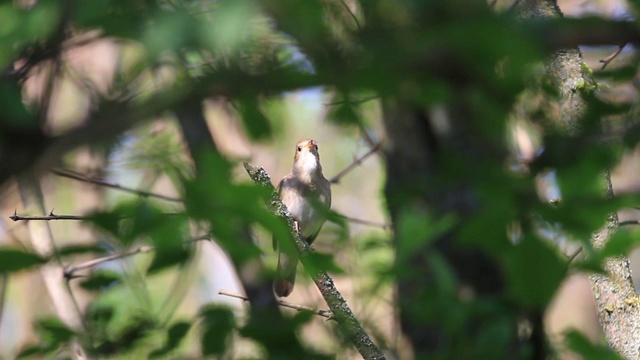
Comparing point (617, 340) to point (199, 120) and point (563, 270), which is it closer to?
point (199, 120)

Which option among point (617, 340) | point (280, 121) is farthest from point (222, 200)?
point (617, 340)

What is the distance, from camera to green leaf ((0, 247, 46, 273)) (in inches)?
42.9

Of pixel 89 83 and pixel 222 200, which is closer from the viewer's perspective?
pixel 222 200

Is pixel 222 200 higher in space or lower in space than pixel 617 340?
higher

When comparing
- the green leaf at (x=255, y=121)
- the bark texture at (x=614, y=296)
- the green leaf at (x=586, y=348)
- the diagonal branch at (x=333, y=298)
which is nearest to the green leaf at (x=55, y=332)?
the green leaf at (x=255, y=121)

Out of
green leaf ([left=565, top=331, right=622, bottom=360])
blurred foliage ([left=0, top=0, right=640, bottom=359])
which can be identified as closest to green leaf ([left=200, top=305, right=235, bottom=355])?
blurred foliage ([left=0, top=0, right=640, bottom=359])

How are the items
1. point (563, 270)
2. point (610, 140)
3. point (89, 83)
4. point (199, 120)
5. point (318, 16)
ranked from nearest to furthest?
1. point (318, 16)
2. point (563, 270)
3. point (610, 140)
4. point (89, 83)
5. point (199, 120)

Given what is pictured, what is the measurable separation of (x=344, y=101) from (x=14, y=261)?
556 mm

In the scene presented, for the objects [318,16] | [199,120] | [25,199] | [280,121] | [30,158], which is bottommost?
[25,199]

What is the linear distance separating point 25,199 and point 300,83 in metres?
2.36

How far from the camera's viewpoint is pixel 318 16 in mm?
946

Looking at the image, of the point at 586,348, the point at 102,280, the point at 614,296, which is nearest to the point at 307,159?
the point at 614,296

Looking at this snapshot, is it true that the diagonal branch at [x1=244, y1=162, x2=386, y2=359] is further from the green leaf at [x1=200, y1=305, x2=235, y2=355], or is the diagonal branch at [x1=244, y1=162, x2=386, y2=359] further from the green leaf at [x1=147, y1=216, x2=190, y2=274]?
the green leaf at [x1=147, y1=216, x2=190, y2=274]

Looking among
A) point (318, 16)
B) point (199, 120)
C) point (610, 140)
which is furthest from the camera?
point (199, 120)
